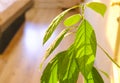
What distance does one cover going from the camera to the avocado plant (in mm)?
564

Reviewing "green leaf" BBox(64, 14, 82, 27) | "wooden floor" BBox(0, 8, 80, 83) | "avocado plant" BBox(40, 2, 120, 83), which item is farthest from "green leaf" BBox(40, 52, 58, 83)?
"wooden floor" BBox(0, 8, 80, 83)

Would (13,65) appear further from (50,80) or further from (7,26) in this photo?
(50,80)

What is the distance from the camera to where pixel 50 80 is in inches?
25.2

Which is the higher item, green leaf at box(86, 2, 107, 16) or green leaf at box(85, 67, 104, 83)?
green leaf at box(86, 2, 107, 16)

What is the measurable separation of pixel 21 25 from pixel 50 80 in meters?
3.37

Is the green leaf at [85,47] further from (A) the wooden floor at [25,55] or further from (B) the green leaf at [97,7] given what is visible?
(A) the wooden floor at [25,55]

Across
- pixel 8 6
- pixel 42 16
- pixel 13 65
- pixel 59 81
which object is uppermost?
pixel 42 16

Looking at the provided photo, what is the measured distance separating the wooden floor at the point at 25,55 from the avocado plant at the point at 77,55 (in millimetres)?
1722

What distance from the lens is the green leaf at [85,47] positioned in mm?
560

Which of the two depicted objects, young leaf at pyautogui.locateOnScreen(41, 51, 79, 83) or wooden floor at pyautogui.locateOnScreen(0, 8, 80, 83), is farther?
wooden floor at pyautogui.locateOnScreen(0, 8, 80, 83)

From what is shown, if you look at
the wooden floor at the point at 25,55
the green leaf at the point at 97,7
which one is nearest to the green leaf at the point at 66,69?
the green leaf at the point at 97,7

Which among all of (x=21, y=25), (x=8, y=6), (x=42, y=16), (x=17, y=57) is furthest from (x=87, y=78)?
(x=42, y=16)

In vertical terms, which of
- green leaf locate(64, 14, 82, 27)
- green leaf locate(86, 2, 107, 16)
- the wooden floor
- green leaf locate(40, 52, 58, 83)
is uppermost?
the wooden floor

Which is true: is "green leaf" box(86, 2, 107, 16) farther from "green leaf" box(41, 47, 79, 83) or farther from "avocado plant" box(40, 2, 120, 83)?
"green leaf" box(41, 47, 79, 83)
